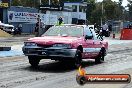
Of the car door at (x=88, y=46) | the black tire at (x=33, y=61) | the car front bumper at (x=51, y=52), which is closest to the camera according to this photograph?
the car front bumper at (x=51, y=52)

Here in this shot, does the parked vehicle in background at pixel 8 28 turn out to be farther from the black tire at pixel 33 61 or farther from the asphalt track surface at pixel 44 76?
the black tire at pixel 33 61

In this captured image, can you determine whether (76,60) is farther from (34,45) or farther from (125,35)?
(125,35)

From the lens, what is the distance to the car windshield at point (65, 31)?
1466 centimetres

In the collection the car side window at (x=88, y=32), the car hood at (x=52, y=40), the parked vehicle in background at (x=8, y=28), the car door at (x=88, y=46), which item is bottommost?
the parked vehicle in background at (x=8, y=28)

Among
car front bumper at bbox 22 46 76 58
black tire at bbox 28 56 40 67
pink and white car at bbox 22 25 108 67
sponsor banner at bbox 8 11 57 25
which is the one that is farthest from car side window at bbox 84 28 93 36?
sponsor banner at bbox 8 11 57 25

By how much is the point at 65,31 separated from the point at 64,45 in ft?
4.86

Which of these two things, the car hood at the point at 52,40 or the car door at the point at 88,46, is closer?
the car hood at the point at 52,40

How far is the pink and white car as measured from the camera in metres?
13.3

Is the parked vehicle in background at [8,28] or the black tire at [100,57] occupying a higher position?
the black tire at [100,57]

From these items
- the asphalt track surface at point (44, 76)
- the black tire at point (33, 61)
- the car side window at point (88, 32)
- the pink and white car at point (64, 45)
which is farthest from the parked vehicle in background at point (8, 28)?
the black tire at point (33, 61)

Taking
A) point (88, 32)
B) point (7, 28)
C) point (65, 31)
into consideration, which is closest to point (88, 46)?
point (88, 32)

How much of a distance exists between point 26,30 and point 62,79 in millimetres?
42565

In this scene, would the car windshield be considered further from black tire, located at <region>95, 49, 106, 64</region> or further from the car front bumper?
black tire, located at <region>95, 49, 106, 64</region>

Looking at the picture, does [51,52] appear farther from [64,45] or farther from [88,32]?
[88,32]
